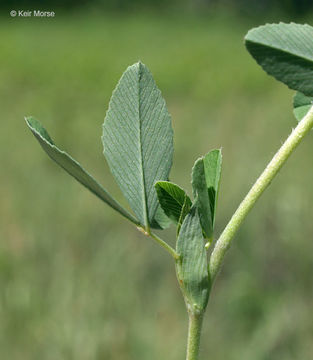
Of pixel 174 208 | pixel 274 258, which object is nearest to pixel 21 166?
pixel 274 258

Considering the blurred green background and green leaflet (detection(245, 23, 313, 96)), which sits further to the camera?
the blurred green background

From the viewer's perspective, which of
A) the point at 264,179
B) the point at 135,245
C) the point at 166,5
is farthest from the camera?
the point at 166,5

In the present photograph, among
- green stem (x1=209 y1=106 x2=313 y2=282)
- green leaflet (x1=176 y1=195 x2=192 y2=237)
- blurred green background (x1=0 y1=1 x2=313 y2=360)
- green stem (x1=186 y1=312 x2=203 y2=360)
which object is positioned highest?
green stem (x1=209 y1=106 x2=313 y2=282)

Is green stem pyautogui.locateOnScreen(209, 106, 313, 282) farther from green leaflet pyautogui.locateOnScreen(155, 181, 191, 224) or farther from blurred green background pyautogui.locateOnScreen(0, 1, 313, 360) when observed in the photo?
blurred green background pyautogui.locateOnScreen(0, 1, 313, 360)

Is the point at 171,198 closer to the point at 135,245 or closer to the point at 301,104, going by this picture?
the point at 301,104

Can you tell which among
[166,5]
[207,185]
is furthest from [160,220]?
[166,5]

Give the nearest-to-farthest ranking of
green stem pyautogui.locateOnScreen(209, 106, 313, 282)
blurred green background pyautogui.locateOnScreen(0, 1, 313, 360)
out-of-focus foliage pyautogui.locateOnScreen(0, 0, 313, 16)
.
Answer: green stem pyautogui.locateOnScreen(209, 106, 313, 282), blurred green background pyautogui.locateOnScreen(0, 1, 313, 360), out-of-focus foliage pyautogui.locateOnScreen(0, 0, 313, 16)

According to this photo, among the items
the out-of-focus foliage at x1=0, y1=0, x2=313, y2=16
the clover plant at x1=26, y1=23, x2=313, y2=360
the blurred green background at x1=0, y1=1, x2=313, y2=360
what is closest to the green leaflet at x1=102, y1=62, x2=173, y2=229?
the clover plant at x1=26, y1=23, x2=313, y2=360

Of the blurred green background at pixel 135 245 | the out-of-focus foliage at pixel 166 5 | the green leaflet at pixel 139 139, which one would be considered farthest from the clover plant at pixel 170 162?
the out-of-focus foliage at pixel 166 5
